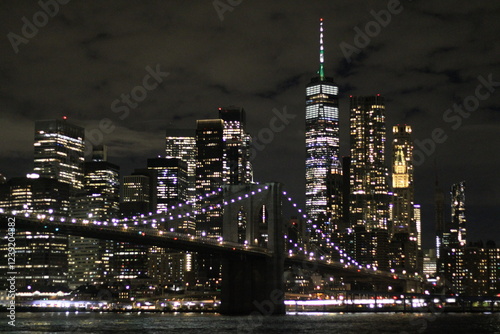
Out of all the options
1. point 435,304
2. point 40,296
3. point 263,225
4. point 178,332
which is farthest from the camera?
point 263,225

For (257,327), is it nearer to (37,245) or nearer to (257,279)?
(257,279)

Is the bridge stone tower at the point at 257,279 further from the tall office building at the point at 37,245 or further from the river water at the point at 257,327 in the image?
the tall office building at the point at 37,245

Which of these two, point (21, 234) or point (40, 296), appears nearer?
point (40, 296)

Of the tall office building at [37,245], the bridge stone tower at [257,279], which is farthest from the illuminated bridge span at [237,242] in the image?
the tall office building at [37,245]

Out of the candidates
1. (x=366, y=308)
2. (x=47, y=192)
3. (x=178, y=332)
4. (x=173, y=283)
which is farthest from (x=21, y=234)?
(x=178, y=332)

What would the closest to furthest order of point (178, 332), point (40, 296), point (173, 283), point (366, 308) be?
point (178, 332)
point (366, 308)
point (40, 296)
point (173, 283)

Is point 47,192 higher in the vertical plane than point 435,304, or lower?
higher

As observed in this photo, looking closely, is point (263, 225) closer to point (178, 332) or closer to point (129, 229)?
point (129, 229)

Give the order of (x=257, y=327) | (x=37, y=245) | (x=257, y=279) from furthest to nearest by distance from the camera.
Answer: (x=37, y=245)
(x=257, y=279)
(x=257, y=327)

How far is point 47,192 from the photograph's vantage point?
632 feet

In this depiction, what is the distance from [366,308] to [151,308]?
1165 inches

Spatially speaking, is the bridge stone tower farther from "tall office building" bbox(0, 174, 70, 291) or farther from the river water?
"tall office building" bbox(0, 174, 70, 291)

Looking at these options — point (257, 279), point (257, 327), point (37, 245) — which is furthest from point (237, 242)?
point (37, 245)

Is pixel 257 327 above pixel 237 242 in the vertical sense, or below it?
below
